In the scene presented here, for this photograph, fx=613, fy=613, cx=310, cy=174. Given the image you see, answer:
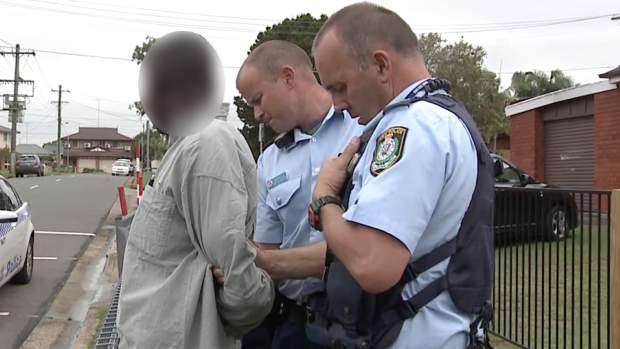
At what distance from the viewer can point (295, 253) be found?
223cm

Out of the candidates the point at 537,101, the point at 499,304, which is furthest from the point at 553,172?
the point at 499,304

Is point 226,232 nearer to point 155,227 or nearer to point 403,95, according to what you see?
point 155,227

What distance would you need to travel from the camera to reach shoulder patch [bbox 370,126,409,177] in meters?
1.55

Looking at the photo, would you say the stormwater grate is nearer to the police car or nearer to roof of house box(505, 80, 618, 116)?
the police car

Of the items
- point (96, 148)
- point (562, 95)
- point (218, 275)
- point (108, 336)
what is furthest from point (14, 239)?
point (96, 148)

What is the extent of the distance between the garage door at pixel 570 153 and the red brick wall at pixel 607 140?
67 centimetres

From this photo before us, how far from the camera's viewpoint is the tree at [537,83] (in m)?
38.2

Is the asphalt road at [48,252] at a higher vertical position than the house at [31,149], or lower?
lower

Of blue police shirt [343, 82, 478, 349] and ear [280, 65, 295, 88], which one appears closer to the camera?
blue police shirt [343, 82, 478, 349]

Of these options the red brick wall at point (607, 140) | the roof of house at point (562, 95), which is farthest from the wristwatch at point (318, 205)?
the roof of house at point (562, 95)

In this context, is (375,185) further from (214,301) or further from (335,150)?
(335,150)

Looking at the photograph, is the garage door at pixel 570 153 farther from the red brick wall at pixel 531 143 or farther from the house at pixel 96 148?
the house at pixel 96 148

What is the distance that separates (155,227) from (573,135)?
1537 cm

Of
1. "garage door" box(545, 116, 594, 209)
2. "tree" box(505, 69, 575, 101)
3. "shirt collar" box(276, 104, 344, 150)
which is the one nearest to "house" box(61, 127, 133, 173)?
"tree" box(505, 69, 575, 101)
